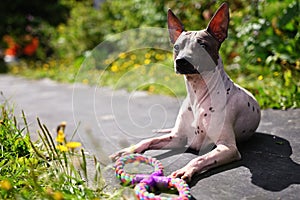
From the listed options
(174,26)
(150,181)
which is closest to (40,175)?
(150,181)

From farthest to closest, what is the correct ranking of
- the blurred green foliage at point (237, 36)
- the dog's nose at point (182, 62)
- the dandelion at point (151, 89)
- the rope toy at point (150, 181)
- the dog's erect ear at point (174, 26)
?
the dandelion at point (151, 89)
the blurred green foliage at point (237, 36)
the dog's erect ear at point (174, 26)
the dog's nose at point (182, 62)
the rope toy at point (150, 181)

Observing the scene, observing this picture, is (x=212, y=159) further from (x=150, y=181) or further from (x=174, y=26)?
(x=174, y=26)

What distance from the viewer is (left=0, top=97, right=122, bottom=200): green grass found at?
1.83 meters

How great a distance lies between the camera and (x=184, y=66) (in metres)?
2.33

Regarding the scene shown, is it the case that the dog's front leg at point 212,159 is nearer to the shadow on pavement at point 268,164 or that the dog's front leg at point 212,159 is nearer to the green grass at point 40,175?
the shadow on pavement at point 268,164

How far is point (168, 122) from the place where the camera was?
391cm

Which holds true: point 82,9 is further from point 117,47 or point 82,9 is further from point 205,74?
point 205,74

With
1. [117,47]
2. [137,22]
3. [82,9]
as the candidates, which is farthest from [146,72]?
[82,9]

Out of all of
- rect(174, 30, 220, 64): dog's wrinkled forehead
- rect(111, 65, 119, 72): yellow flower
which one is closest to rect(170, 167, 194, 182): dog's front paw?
rect(174, 30, 220, 64): dog's wrinkled forehead

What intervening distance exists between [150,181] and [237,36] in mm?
3840

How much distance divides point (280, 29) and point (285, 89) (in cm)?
113

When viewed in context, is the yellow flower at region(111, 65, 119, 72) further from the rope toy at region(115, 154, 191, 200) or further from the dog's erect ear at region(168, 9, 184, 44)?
the rope toy at region(115, 154, 191, 200)

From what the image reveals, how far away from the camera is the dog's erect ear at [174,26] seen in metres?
2.60

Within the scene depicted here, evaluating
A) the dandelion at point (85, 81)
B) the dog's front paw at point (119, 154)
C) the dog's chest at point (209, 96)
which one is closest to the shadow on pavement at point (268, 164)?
the dog's chest at point (209, 96)
